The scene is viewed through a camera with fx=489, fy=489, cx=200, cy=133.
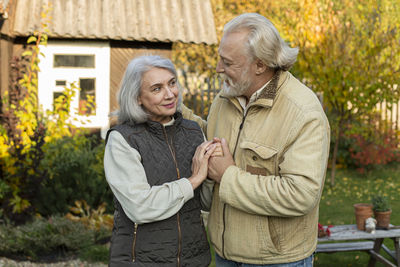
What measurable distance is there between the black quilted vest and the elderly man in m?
0.14

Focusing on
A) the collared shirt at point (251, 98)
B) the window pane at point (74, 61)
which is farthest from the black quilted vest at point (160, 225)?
the window pane at point (74, 61)

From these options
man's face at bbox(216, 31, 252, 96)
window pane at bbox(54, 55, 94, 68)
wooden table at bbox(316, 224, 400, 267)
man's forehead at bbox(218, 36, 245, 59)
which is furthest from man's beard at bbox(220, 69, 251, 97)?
window pane at bbox(54, 55, 94, 68)

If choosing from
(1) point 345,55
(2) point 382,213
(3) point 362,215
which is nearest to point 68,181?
(3) point 362,215

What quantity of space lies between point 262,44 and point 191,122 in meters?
0.57

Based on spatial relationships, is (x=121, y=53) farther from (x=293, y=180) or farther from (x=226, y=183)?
(x=293, y=180)

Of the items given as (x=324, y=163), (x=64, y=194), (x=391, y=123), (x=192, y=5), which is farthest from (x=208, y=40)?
(x=324, y=163)

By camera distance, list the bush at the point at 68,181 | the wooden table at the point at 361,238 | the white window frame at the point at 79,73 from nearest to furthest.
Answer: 1. the wooden table at the point at 361,238
2. the bush at the point at 68,181
3. the white window frame at the point at 79,73

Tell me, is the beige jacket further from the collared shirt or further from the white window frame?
the white window frame

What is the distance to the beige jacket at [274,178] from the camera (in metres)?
2.16

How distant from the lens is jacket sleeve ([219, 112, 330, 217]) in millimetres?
2146

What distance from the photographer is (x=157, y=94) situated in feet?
7.91

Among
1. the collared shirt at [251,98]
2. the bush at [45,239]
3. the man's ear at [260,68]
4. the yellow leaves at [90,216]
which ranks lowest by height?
the bush at [45,239]

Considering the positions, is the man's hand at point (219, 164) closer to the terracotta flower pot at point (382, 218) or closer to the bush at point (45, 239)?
the terracotta flower pot at point (382, 218)

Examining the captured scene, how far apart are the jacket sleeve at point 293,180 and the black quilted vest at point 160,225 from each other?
29 centimetres
